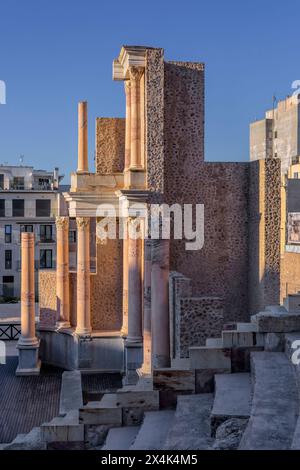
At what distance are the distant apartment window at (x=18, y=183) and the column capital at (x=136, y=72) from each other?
3167 centimetres

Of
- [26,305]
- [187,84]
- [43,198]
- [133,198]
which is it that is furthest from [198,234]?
[43,198]

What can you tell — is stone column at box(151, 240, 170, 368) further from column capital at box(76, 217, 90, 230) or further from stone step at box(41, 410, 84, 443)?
column capital at box(76, 217, 90, 230)

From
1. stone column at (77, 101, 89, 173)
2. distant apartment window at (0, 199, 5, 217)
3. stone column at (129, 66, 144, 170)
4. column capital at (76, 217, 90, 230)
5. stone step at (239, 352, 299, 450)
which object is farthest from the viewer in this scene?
distant apartment window at (0, 199, 5, 217)

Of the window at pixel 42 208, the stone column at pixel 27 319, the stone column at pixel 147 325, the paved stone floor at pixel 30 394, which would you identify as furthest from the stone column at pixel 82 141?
the window at pixel 42 208

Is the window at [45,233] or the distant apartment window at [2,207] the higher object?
the distant apartment window at [2,207]

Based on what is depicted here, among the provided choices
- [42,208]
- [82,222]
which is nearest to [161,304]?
[82,222]

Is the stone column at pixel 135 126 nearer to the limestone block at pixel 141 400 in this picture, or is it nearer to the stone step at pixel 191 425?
the limestone block at pixel 141 400

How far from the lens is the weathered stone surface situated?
602 centimetres

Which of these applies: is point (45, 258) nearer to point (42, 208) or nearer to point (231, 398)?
point (42, 208)

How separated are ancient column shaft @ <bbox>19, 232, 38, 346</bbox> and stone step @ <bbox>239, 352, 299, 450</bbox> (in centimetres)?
1293

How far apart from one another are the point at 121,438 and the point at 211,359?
180cm

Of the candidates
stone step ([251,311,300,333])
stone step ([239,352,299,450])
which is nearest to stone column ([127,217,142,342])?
stone step ([251,311,300,333])

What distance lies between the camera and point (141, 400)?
954 centimetres

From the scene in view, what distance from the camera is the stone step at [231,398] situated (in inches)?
271
